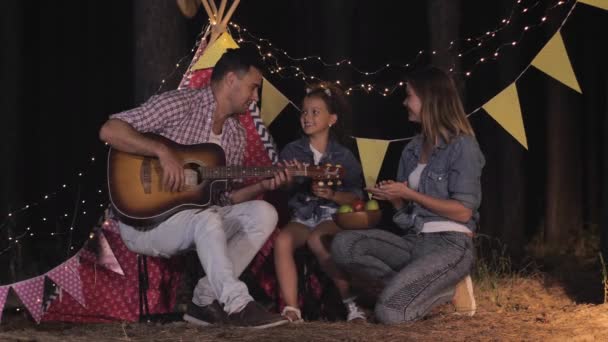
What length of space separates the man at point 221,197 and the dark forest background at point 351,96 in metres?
3.70

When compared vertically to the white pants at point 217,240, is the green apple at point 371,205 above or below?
above

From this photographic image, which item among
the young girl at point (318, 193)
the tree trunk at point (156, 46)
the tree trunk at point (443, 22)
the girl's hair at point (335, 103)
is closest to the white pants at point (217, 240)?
the young girl at point (318, 193)

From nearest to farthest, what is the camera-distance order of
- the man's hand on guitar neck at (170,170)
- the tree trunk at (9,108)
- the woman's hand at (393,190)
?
the woman's hand at (393,190)
the man's hand on guitar neck at (170,170)
the tree trunk at (9,108)

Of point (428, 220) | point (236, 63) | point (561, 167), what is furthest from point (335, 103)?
point (561, 167)

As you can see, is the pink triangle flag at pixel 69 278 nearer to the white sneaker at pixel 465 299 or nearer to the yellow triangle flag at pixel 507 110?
the white sneaker at pixel 465 299

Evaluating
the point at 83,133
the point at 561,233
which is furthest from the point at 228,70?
the point at 83,133

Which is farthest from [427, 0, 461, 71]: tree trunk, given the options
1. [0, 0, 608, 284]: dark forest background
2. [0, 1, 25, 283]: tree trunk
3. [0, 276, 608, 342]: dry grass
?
[0, 1, 25, 283]: tree trunk

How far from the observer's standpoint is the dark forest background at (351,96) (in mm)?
10938

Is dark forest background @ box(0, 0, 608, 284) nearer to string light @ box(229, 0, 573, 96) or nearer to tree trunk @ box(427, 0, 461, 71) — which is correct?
tree trunk @ box(427, 0, 461, 71)

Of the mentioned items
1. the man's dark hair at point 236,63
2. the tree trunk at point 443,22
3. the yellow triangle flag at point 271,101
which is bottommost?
the yellow triangle flag at point 271,101

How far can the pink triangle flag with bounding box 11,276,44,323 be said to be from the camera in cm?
573

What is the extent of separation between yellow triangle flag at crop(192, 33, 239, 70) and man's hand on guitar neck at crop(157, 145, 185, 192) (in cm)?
120

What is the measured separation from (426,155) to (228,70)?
1.28 meters

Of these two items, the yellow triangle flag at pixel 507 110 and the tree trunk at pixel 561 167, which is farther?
the tree trunk at pixel 561 167
